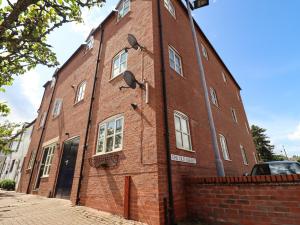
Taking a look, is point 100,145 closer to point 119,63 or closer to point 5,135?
point 119,63

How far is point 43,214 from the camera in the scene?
6.36 metres

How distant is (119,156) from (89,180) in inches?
90.6

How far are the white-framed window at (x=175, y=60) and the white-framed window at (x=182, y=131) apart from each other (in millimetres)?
2716

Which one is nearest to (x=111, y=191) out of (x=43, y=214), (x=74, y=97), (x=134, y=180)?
(x=134, y=180)

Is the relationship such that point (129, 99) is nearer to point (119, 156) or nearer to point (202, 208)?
point (119, 156)

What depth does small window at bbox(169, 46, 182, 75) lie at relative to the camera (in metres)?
8.99

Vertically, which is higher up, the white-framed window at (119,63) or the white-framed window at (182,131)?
the white-framed window at (119,63)

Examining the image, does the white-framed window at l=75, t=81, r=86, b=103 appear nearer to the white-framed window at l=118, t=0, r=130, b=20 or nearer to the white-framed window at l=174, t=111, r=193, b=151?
the white-framed window at l=118, t=0, r=130, b=20

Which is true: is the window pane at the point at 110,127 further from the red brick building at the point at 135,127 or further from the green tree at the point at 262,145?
the green tree at the point at 262,145

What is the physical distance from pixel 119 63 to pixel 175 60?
3.03 m

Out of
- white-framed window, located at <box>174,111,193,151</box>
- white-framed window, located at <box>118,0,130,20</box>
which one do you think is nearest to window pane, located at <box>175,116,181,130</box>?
white-framed window, located at <box>174,111,193,151</box>

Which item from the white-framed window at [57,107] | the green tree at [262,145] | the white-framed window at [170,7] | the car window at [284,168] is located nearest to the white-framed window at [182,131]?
the car window at [284,168]

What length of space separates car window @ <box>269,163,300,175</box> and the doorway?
31.9 feet

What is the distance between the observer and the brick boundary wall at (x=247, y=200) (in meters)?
4.24
